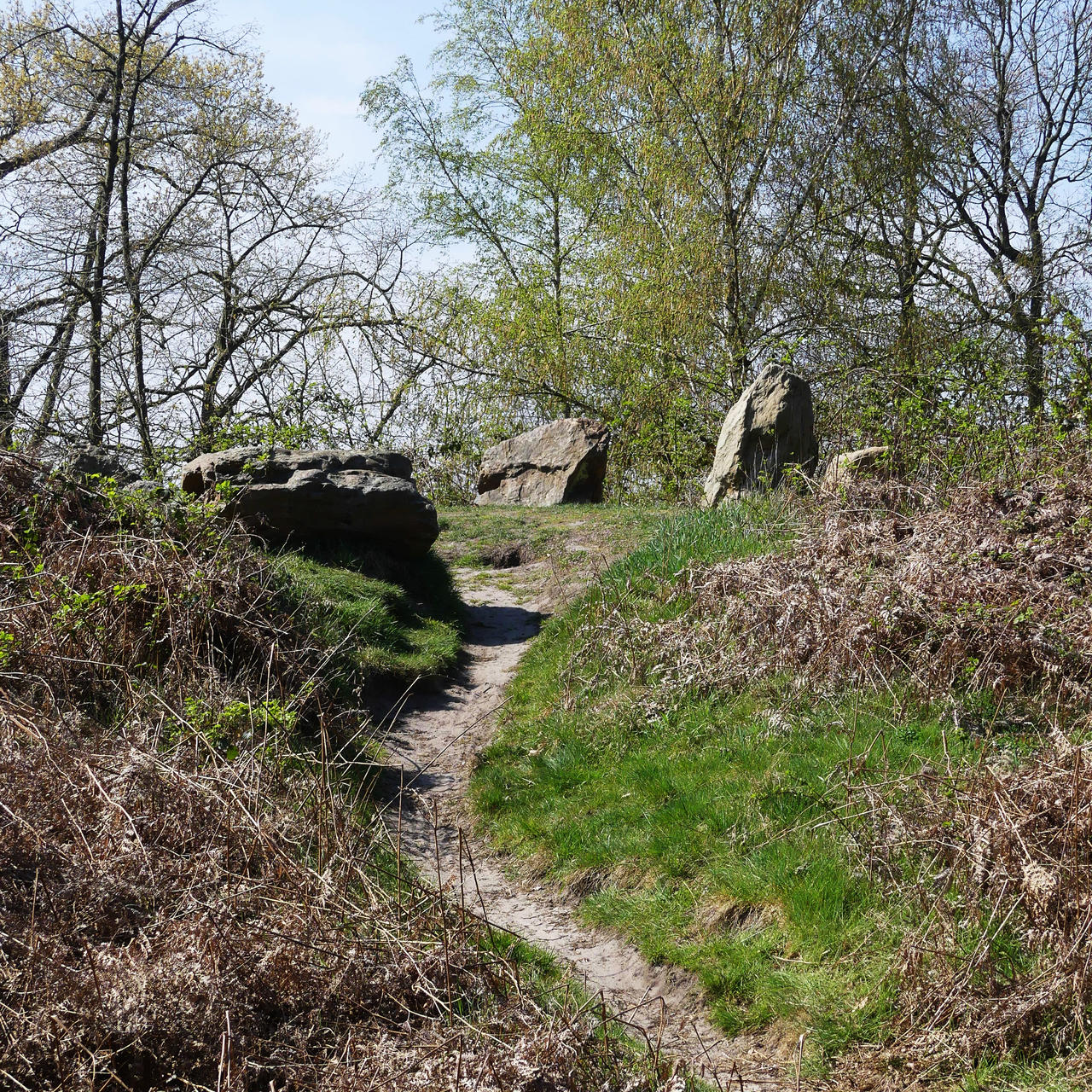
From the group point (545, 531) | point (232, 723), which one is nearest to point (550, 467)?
point (545, 531)

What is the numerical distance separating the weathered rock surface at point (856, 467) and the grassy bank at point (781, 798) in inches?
19.3

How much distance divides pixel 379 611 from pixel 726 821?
14.2ft

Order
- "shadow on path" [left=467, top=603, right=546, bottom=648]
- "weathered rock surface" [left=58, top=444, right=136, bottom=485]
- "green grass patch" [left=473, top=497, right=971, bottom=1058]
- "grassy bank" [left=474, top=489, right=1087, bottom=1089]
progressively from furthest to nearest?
"shadow on path" [left=467, top=603, right=546, bottom=648] → "weathered rock surface" [left=58, top=444, right=136, bottom=485] → "green grass patch" [left=473, top=497, right=971, bottom=1058] → "grassy bank" [left=474, top=489, right=1087, bottom=1089]

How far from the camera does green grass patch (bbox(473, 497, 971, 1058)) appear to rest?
426 centimetres

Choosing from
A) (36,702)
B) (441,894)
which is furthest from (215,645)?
(441,894)

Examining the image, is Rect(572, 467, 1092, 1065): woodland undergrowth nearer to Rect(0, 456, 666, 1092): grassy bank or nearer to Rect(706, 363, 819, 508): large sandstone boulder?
Rect(0, 456, 666, 1092): grassy bank

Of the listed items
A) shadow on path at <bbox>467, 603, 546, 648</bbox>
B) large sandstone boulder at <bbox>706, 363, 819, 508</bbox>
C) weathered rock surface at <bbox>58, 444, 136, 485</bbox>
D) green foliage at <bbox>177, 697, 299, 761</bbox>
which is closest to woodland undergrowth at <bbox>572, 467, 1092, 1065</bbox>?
shadow on path at <bbox>467, 603, 546, 648</bbox>

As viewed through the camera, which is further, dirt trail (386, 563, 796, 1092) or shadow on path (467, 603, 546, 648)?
shadow on path (467, 603, 546, 648)

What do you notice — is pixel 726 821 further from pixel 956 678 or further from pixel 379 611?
pixel 379 611

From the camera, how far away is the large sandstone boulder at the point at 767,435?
11.1 meters

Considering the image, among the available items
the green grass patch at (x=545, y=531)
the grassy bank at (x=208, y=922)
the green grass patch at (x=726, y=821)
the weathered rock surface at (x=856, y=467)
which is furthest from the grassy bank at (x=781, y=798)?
the green grass patch at (x=545, y=531)

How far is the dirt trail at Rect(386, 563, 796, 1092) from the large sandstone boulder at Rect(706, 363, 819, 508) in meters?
2.86

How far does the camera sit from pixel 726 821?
5.31 meters

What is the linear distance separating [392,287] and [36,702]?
1383 cm
